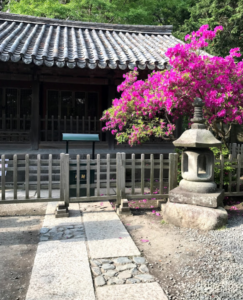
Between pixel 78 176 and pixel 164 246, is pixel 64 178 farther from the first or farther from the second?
pixel 164 246

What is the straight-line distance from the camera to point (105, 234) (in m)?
4.04

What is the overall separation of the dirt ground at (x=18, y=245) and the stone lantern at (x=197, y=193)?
7.79 ft

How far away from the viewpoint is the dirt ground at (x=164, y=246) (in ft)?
9.60

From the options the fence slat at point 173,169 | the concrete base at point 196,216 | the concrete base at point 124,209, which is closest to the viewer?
the concrete base at point 196,216

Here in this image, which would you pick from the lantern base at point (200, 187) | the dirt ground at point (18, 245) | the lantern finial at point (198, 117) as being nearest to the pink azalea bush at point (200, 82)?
the lantern finial at point (198, 117)

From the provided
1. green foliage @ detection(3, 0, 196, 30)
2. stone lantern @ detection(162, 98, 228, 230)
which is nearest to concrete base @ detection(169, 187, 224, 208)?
stone lantern @ detection(162, 98, 228, 230)

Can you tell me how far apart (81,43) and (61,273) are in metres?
8.05

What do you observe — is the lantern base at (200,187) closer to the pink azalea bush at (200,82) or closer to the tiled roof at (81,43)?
the pink azalea bush at (200,82)

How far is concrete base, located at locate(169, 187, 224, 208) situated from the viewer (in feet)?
14.3

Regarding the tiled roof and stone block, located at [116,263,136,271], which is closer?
stone block, located at [116,263,136,271]

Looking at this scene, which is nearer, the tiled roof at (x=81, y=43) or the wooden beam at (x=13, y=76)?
the tiled roof at (x=81, y=43)

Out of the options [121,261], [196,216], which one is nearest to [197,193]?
[196,216]

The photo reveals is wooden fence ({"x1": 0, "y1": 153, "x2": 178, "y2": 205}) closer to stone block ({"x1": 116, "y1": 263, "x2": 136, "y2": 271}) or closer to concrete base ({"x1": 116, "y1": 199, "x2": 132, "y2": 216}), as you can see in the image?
concrete base ({"x1": 116, "y1": 199, "x2": 132, "y2": 216})

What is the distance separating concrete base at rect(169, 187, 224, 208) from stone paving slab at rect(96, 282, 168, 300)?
2.02 meters
